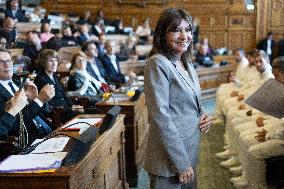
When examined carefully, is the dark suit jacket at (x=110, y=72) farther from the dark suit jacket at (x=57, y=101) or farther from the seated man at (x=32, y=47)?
the dark suit jacket at (x=57, y=101)

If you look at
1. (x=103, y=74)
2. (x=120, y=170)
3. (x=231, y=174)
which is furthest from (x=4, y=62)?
(x=103, y=74)

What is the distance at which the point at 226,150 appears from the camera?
14.4 ft

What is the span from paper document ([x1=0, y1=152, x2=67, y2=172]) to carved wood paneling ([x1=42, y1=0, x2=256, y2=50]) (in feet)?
32.5

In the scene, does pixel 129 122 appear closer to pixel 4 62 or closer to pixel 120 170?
pixel 120 170

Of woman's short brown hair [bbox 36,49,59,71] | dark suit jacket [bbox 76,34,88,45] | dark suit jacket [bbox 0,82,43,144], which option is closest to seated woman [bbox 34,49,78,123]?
woman's short brown hair [bbox 36,49,59,71]

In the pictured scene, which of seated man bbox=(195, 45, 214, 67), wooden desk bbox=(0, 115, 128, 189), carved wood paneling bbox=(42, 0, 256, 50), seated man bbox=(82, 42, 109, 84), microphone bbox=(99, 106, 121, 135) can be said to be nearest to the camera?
wooden desk bbox=(0, 115, 128, 189)

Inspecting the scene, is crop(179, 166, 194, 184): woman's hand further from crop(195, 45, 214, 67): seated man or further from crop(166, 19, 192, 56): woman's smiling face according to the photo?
crop(195, 45, 214, 67): seated man

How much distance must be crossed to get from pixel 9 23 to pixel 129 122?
3.91 m

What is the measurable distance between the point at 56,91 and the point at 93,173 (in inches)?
70.8

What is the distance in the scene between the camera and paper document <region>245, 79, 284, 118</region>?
8.59 feet

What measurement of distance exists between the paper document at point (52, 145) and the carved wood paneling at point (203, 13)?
9619mm

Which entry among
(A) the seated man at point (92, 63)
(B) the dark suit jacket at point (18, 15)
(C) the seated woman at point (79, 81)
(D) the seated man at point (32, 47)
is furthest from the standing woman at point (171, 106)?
(B) the dark suit jacket at point (18, 15)

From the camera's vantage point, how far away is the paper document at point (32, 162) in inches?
65.6

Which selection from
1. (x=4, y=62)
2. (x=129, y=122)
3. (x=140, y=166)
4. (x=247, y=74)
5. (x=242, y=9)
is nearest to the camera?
(x=4, y=62)
